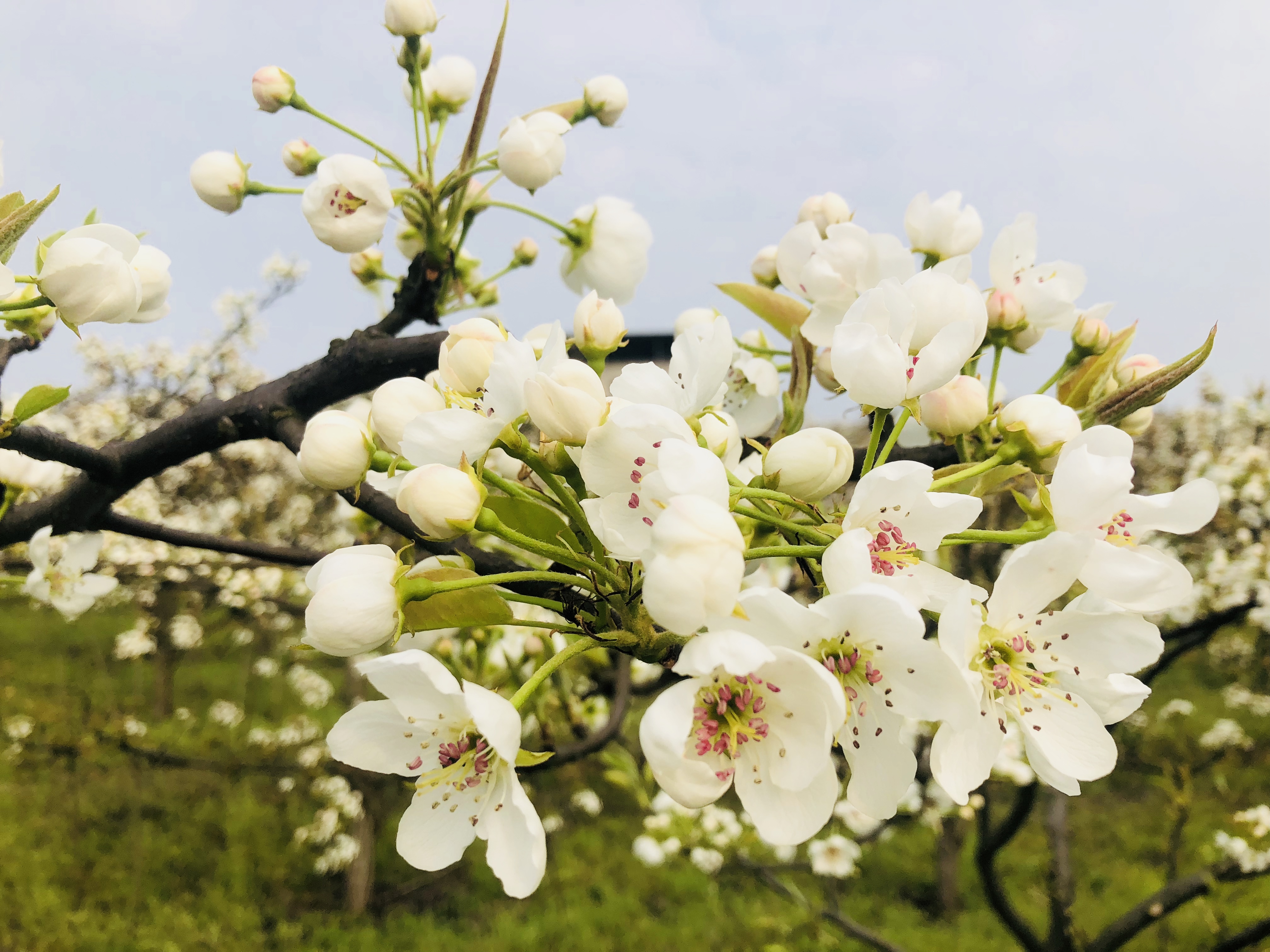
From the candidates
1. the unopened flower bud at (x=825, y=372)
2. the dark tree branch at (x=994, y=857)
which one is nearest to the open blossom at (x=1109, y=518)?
the unopened flower bud at (x=825, y=372)

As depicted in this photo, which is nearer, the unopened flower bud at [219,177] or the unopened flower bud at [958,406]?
the unopened flower bud at [958,406]

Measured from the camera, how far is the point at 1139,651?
73 centimetres

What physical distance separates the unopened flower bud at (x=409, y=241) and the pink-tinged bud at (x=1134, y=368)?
135 centimetres

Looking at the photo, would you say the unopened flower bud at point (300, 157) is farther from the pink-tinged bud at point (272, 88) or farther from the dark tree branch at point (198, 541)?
the dark tree branch at point (198, 541)

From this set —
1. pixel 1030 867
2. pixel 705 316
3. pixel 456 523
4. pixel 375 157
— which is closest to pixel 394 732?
pixel 456 523

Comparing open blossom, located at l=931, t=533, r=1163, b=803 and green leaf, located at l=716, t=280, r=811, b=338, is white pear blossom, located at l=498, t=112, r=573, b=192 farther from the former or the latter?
open blossom, located at l=931, t=533, r=1163, b=803

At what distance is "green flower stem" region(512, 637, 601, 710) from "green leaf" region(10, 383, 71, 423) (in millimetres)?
852

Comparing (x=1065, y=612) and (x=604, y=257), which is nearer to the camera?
(x=1065, y=612)

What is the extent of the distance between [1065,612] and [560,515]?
0.52 m

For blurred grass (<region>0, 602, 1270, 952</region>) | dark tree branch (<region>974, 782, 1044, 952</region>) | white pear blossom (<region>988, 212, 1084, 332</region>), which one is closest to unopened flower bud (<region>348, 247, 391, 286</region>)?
white pear blossom (<region>988, 212, 1084, 332</region>)

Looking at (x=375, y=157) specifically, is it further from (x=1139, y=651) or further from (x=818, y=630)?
(x=1139, y=651)

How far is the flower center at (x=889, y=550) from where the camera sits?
0.73m

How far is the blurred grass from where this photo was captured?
4984mm

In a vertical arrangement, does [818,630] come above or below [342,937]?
above
